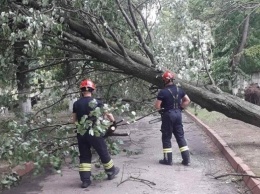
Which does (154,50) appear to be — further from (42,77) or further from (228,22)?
(228,22)

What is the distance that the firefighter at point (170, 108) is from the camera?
308 inches

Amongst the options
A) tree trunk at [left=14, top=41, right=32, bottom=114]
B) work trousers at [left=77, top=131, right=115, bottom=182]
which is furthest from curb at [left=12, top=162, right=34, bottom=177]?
tree trunk at [left=14, top=41, right=32, bottom=114]

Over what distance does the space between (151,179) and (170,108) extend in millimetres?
1543

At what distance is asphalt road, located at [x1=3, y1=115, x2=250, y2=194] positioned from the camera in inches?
251

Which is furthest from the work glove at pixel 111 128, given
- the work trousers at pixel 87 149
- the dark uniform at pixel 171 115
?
the dark uniform at pixel 171 115

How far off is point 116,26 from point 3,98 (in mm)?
3089

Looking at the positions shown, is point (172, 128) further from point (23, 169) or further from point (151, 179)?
point (23, 169)

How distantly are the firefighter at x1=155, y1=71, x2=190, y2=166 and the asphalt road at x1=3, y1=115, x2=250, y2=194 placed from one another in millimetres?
409

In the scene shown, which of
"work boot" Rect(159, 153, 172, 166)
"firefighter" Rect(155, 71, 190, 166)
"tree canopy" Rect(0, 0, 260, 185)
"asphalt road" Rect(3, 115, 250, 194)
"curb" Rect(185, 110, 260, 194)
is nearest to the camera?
"curb" Rect(185, 110, 260, 194)

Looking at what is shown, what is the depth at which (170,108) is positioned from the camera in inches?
311

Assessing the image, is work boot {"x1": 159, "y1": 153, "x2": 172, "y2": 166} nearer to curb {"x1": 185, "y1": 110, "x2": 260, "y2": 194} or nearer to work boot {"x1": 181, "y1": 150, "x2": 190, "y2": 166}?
work boot {"x1": 181, "y1": 150, "x2": 190, "y2": 166}

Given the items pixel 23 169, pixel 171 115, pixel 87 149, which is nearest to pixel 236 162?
pixel 171 115

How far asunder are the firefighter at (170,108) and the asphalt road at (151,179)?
1.34 ft

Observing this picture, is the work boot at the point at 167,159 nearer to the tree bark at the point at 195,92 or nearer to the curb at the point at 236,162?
the curb at the point at 236,162
